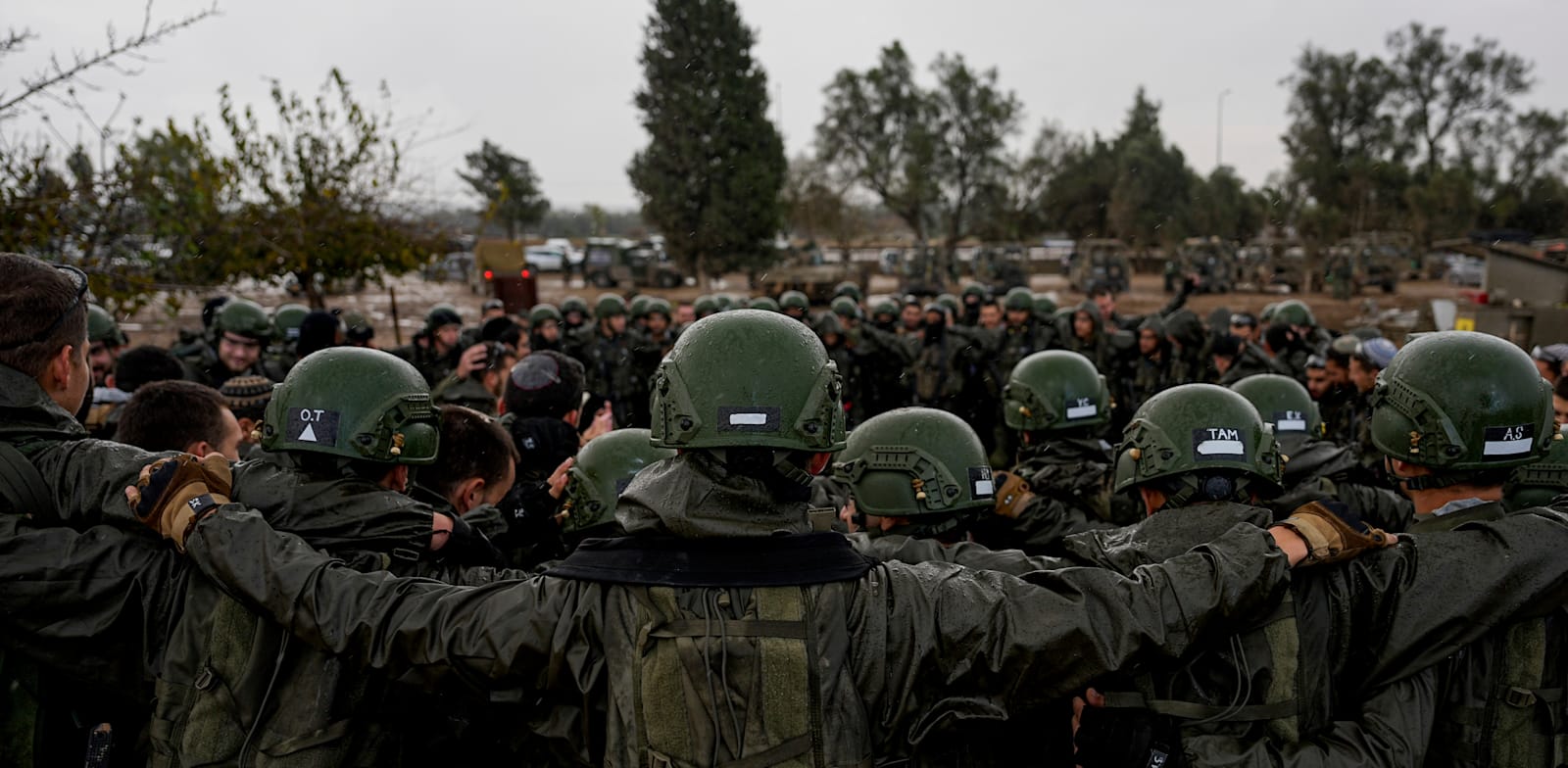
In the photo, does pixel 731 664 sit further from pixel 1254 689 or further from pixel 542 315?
pixel 542 315

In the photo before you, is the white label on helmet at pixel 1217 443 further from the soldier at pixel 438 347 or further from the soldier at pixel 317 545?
the soldier at pixel 438 347

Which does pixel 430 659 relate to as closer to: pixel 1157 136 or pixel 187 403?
pixel 187 403

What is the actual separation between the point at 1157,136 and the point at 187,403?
1979 inches

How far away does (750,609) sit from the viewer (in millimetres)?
2348

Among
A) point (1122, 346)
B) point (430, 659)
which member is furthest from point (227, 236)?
point (430, 659)

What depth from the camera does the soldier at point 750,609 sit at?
2324 millimetres

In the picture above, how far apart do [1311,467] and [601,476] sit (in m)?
3.31

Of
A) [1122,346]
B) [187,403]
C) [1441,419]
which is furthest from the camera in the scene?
[1122,346]

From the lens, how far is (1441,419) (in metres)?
2.95

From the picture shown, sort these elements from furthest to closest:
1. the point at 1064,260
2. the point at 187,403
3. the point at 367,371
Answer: the point at 1064,260
the point at 187,403
the point at 367,371

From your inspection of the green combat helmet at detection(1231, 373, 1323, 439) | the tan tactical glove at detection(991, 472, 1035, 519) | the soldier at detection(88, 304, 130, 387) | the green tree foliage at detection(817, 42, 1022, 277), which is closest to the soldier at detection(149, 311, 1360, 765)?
the tan tactical glove at detection(991, 472, 1035, 519)

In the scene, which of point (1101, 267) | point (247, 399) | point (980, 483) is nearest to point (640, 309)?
point (247, 399)

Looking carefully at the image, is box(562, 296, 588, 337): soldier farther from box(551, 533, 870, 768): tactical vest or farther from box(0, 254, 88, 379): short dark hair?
box(551, 533, 870, 768): tactical vest

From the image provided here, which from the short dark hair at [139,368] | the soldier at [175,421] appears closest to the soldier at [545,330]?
the short dark hair at [139,368]
